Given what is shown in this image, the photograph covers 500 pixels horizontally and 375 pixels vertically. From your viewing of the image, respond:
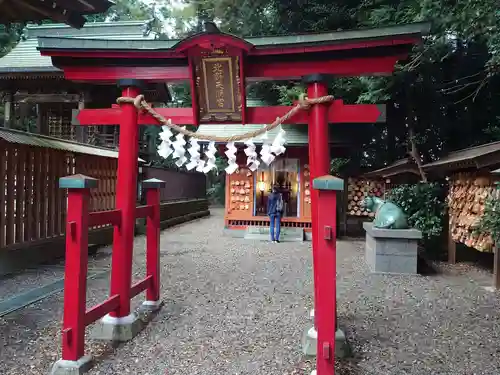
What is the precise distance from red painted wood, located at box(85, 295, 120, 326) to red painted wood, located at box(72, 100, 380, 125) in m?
2.17

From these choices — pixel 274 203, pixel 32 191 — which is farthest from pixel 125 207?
pixel 274 203

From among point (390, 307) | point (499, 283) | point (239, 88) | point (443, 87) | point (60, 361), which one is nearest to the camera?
point (60, 361)

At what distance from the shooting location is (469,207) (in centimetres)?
861

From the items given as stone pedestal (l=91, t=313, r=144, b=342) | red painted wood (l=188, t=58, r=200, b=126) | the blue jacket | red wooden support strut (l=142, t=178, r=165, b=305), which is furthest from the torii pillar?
the blue jacket

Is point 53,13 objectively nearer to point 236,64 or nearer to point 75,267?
point 236,64

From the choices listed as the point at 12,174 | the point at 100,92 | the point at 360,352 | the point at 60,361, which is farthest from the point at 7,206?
the point at 100,92

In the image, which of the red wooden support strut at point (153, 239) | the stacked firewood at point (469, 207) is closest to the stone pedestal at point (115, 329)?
the red wooden support strut at point (153, 239)

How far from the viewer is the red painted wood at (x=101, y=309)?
13.5ft

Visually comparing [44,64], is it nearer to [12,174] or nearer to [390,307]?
[12,174]

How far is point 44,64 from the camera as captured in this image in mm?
14258

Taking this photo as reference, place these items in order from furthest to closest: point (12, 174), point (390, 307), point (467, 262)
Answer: point (467, 262) → point (12, 174) → point (390, 307)

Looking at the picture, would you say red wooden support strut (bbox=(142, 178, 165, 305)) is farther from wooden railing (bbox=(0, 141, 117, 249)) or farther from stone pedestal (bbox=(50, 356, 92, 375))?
wooden railing (bbox=(0, 141, 117, 249))

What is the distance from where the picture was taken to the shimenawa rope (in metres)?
4.54

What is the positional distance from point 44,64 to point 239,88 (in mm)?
12196
